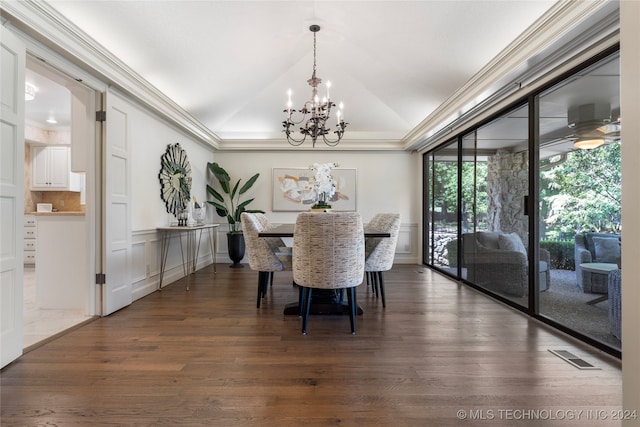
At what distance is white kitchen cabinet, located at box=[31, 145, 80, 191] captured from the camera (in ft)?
18.9

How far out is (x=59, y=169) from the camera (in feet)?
18.9

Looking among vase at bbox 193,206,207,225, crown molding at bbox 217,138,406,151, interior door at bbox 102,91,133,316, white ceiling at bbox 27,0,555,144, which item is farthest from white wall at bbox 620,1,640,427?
crown molding at bbox 217,138,406,151

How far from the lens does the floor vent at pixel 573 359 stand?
77.2 inches

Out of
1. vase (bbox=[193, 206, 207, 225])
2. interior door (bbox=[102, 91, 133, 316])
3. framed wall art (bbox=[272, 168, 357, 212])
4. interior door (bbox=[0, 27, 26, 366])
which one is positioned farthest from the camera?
framed wall art (bbox=[272, 168, 357, 212])

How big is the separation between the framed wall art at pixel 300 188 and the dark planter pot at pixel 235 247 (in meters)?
0.96

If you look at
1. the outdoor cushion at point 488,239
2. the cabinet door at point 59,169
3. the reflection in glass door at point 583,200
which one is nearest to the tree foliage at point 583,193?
the reflection in glass door at point 583,200

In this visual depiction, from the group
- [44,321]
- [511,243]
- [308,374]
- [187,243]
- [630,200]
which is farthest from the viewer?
[187,243]

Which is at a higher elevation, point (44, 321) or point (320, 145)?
point (320, 145)

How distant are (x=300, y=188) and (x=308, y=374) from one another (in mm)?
4435

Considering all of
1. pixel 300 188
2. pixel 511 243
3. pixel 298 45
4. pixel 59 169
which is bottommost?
pixel 511 243

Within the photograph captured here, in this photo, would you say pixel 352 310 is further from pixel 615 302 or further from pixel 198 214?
pixel 198 214

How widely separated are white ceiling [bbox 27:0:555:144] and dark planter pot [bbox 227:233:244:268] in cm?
204

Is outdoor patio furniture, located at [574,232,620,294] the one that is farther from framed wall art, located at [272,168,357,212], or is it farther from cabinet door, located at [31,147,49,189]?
cabinet door, located at [31,147,49,189]

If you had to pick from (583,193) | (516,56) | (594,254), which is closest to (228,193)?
(516,56)
